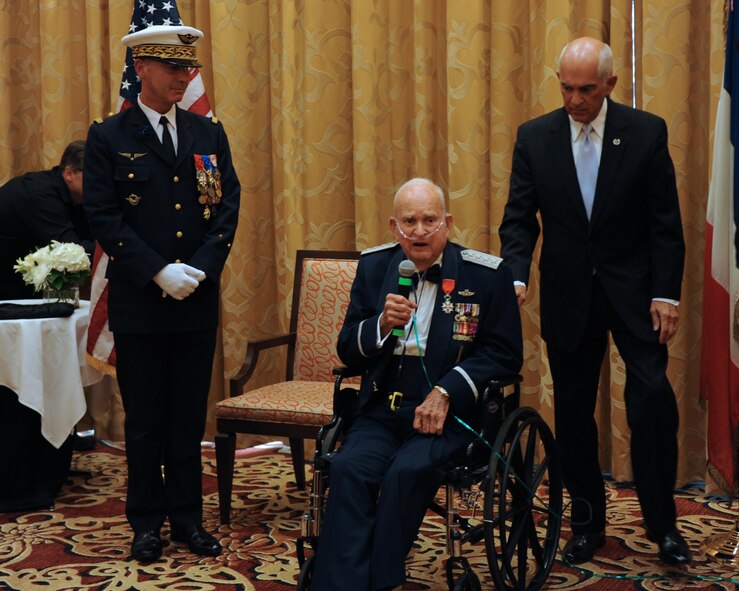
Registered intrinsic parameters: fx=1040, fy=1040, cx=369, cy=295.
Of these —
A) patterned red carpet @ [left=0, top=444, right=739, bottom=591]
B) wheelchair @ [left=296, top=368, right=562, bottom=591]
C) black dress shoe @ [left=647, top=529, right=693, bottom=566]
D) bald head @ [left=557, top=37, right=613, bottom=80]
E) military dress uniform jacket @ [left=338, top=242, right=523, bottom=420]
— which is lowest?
patterned red carpet @ [left=0, top=444, right=739, bottom=591]

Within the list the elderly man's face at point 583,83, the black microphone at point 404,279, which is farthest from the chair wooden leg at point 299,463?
the elderly man's face at point 583,83

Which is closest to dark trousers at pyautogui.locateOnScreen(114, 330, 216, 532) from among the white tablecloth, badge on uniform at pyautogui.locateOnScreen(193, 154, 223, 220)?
badge on uniform at pyautogui.locateOnScreen(193, 154, 223, 220)

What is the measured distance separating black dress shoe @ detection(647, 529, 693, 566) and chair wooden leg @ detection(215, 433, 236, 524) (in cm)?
166

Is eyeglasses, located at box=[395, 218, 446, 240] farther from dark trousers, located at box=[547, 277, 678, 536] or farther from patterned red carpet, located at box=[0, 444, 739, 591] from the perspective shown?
patterned red carpet, located at box=[0, 444, 739, 591]

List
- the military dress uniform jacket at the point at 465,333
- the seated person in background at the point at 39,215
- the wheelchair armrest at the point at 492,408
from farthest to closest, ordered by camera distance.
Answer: the seated person in background at the point at 39,215
the military dress uniform jacket at the point at 465,333
the wheelchair armrest at the point at 492,408

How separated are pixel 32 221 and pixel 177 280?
158 cm

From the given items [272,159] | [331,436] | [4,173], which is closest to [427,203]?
[331,436]

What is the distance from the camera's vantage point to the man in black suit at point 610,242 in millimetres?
3445

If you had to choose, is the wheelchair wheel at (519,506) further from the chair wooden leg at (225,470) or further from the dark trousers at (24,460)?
the dark trousers at (24,460)

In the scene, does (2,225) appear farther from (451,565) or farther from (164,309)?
(451,565)

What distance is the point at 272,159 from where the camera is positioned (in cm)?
534

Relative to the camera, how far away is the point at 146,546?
3.76 m

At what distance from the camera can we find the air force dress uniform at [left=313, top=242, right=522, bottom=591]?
2943 mm

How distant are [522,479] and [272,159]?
2.62 metres
